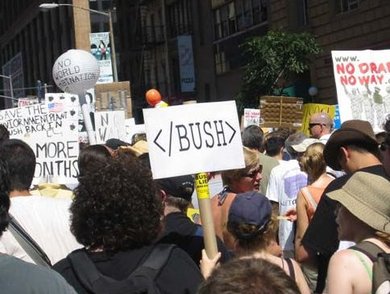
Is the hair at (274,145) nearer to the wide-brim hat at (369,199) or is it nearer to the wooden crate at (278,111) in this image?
the wide-brim hat at (369,199)

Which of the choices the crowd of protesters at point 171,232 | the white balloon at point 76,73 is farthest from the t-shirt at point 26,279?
the white balloon at point 76,73

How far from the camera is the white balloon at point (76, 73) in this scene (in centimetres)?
1223

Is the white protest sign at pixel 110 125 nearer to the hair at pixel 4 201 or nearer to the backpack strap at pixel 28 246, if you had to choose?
the backpack strap at pixel 28 246

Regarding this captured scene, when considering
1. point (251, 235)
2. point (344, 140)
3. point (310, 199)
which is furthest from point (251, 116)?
point (251, 235)

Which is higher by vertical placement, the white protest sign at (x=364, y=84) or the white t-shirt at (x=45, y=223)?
the white protest sign at (x=364, y=84)

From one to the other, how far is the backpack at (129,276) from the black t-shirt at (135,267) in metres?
0.02

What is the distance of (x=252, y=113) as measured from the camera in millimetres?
15461

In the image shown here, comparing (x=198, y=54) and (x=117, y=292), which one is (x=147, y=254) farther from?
(x=198, y=54)

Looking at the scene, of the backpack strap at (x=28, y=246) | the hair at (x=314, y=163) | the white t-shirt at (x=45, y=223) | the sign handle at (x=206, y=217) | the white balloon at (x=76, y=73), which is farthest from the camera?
the white balloon at (x=76, y=73)

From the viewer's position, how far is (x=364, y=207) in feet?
11.1

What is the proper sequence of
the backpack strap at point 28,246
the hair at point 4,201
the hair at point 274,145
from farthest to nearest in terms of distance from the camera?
the hair at point 274,145 < the backpack strap at point 28,246 < the hair at point 4,201

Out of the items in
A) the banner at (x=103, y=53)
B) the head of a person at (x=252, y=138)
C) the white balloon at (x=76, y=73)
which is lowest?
the head of a person at (x=252, y=138)

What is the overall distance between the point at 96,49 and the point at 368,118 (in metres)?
34.2

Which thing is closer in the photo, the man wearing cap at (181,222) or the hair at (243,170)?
the man wearing cap at (181,222)
